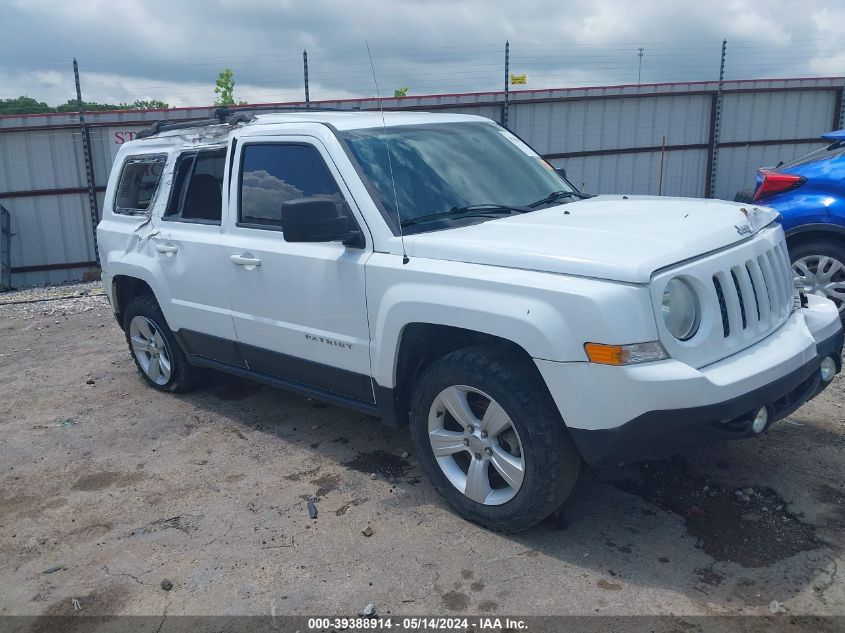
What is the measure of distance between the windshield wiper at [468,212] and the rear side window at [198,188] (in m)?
1.56

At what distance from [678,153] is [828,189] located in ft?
30.4

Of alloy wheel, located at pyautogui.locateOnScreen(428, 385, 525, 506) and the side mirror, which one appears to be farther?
the side mirror

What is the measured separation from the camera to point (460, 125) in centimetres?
472

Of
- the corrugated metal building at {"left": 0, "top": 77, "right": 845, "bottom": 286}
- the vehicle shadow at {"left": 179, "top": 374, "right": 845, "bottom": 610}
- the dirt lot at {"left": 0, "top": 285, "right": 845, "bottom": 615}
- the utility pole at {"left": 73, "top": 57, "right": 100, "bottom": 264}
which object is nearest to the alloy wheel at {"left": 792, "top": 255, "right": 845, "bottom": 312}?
the dirt lot at {"left": 0, "top": 285, "right": 845, "bottom": 615}

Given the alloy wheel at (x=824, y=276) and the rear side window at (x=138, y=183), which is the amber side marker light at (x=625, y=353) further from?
the rear side window at (x=138, y=183)

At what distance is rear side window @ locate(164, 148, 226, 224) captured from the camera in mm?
4766

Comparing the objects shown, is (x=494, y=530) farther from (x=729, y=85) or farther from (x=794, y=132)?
(x=794, y=132)

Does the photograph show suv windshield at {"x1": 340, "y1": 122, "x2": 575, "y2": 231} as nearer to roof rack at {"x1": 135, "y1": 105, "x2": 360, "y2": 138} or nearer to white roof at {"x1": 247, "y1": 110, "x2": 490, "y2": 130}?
white roof at {"x1": 247, "y1": 110, "x2": 490, "y2": 130}

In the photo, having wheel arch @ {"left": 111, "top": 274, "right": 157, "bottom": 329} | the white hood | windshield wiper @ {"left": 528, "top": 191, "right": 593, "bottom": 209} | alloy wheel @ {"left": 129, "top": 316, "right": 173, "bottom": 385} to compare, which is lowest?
alloy wheel @ {"left": 129, "top": 316, "right": 173, "bottom": 385}

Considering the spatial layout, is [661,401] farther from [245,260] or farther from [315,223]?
[245,260]

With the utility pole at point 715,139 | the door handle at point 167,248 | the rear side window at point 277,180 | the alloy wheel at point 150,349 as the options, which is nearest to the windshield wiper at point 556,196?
the rear side window at point 277,180

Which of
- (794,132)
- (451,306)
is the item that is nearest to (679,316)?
(451,306)

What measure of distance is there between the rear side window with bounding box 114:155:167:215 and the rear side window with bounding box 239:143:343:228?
1187mm

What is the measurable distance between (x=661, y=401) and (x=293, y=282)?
217 cm
